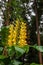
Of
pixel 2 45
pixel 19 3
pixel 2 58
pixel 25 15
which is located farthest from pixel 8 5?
pixel 2 58

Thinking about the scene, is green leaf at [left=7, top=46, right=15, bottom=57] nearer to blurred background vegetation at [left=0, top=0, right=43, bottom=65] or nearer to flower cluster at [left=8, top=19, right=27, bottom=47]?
flower cluster at [left=8, top=19, right=27, bottom=47]

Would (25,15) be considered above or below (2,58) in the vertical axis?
above

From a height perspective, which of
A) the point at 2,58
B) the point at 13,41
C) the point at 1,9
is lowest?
the point at 2,58

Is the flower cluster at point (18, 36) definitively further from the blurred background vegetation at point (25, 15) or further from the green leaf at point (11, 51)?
the blurred background vegetation at point (25, 15)

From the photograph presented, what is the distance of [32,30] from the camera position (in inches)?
146

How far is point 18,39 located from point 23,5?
1456 millimetres

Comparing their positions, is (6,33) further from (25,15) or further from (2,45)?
(25,15)

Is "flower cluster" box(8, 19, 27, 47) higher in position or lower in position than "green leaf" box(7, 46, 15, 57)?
higher

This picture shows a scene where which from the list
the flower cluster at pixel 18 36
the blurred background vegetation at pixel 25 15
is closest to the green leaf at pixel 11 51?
the flower cluster at pixel 18 36

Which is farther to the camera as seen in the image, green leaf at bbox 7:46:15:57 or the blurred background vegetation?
the blurred background vegetation

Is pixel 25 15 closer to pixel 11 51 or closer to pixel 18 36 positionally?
pixel 18 36

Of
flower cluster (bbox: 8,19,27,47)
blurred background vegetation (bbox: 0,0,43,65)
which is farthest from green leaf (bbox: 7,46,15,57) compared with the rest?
blurred background vegetation (bbox: 0,0,43,65)

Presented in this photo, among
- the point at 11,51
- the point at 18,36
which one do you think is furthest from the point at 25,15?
the point at 11,51

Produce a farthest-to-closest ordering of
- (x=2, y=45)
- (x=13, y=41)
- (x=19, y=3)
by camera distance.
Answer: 1. (x=19, y=3)
2. (x=2, y=45)
3. (x=13, y=41)
